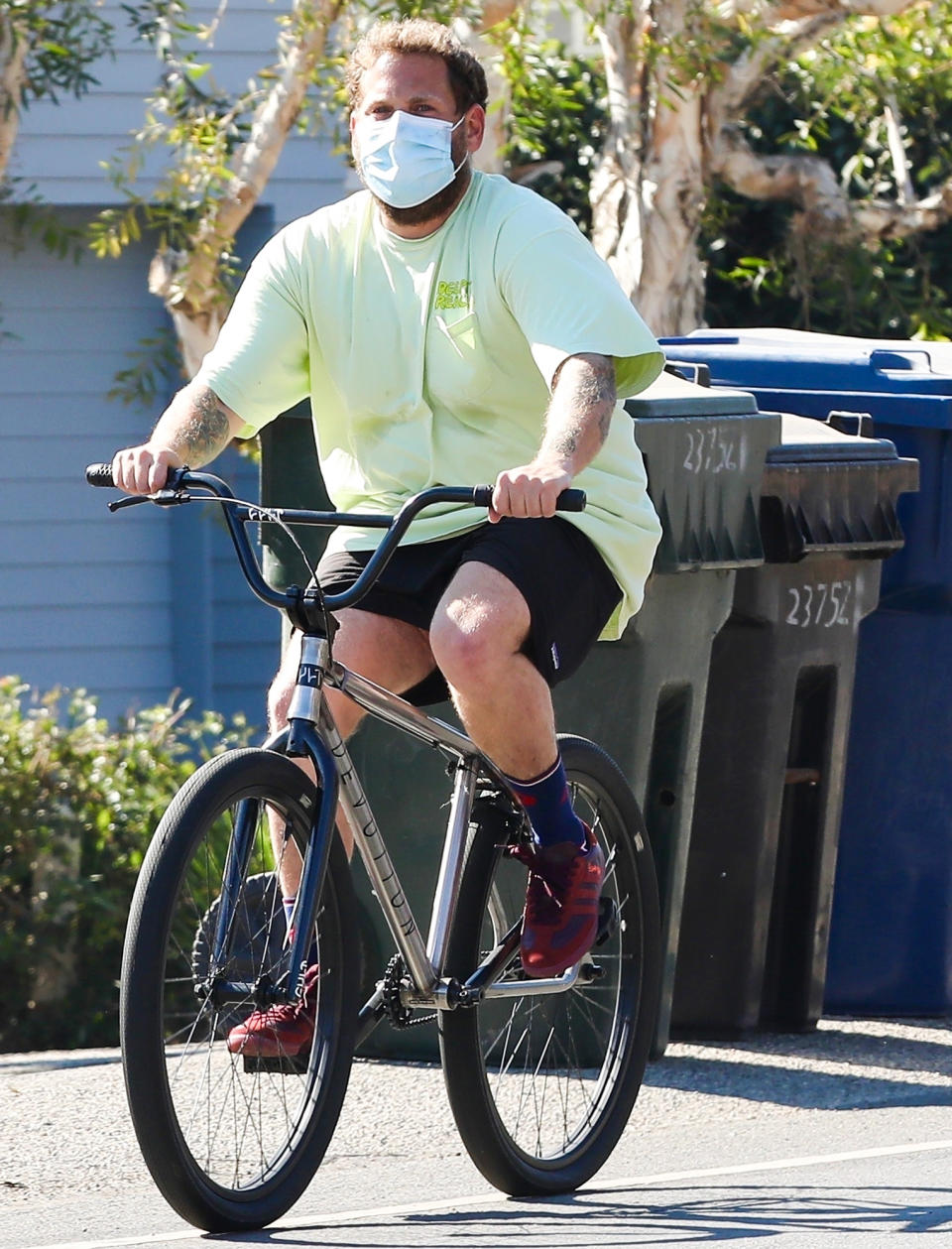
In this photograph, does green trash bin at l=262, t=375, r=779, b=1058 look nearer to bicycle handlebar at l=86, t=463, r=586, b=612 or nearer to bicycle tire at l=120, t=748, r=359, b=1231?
bicycle tire at l=120, t=748, r=359, b=1231

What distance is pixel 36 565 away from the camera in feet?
33.1

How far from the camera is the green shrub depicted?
7.21m

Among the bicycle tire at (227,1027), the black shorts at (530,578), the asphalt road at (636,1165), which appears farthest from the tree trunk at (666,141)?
the bicycle tire at (227,1027)

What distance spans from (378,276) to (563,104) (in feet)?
13.0

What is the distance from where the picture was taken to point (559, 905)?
4.14m

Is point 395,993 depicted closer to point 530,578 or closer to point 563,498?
point 530,578

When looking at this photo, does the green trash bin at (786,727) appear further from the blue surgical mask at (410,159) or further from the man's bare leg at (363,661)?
the blue surgical mask at (410,159)

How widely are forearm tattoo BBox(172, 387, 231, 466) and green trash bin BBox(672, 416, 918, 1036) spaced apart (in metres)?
1.74

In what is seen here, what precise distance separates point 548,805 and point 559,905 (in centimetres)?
18

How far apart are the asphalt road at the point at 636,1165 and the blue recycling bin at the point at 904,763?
0.25 meters

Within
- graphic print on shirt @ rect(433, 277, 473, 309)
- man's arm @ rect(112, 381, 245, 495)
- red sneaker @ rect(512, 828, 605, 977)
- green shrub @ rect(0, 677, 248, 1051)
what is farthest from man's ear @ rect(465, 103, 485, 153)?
green shrub @ rect(0, 677, 248, 1051)

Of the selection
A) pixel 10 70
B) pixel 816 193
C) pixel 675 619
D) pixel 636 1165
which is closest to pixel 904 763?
pixel 675 619

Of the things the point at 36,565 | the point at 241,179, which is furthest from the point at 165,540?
the point at 241,179

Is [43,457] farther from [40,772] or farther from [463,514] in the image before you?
[463,514]
